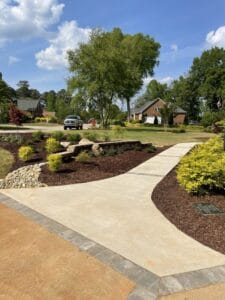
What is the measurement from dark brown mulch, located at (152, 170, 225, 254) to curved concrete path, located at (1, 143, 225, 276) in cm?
15

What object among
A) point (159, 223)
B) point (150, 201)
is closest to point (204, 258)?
point (159, 223)

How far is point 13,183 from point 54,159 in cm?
120

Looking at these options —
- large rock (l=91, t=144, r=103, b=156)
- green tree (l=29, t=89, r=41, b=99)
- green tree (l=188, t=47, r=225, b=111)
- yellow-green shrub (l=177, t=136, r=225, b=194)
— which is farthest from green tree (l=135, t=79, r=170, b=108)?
yellow-green shrub (l=177, t=136, r=225, b=194)

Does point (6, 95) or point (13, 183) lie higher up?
point (6, 95)

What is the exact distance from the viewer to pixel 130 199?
6051 mm

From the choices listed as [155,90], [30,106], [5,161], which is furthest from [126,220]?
[155,90]

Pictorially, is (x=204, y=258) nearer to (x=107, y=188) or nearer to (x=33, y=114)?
(x=107, y=188)

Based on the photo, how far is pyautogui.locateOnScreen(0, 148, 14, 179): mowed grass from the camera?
881cm

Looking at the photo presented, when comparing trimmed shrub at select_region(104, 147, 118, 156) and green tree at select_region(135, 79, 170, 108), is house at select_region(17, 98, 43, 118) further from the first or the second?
trimmed shrub at select_region(104, 147, 118, 156)

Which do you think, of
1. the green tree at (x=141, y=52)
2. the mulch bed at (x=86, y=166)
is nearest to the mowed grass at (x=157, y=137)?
the mulch bed at (x=86, y=166)

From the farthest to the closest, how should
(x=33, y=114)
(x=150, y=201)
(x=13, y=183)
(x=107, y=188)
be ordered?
(x=33, y=114), (x=13, y=183), (x=107, y=188), (x=150, y=201)

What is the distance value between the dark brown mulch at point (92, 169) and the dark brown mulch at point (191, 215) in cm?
196

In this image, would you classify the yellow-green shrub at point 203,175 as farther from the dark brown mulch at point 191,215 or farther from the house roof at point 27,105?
the house roof at point 27,105

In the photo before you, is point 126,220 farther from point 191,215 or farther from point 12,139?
point 12,139
